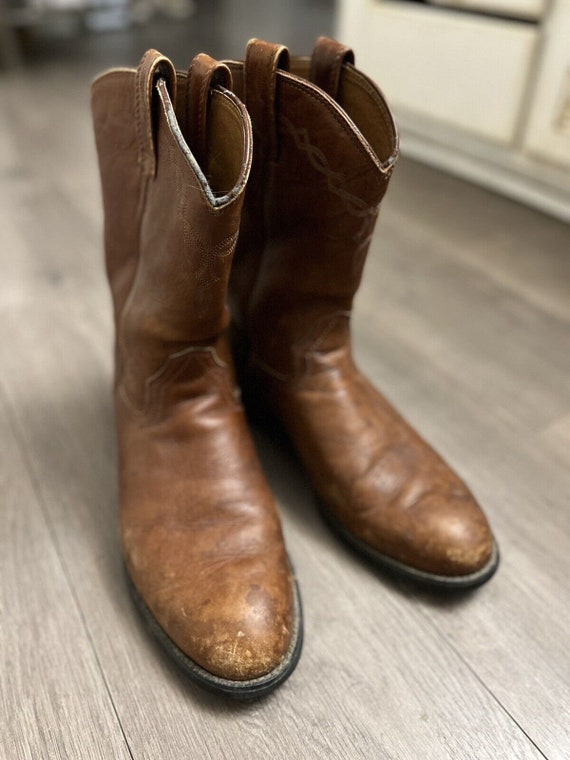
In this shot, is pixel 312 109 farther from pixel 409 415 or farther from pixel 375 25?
pixel 375 25

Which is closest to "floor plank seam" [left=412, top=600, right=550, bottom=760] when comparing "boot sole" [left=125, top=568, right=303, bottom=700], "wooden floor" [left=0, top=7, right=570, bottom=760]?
"wooden floor" [left=0, top=7, right=570, bottom=760]

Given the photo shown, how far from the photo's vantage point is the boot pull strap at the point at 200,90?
1.69 feet

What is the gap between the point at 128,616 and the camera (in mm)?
615

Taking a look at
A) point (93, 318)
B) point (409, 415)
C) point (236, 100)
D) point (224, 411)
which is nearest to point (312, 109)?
point (236, 100)

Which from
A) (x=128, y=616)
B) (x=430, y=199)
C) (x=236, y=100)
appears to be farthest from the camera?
(x=430, y=199)

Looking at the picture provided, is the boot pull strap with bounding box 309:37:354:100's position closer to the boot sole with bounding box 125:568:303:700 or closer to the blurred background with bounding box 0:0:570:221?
the boot sole with bounding box 125:568:303:700

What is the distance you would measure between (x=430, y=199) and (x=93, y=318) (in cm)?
89

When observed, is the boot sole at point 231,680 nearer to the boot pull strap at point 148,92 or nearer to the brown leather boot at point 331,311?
the brown leather boot at point 331,311

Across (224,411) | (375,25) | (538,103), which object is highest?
(375,25)

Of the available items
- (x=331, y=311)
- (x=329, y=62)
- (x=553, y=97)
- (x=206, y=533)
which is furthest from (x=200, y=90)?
(x=553, y=97)

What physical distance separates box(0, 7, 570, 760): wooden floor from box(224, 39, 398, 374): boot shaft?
0.70 feet

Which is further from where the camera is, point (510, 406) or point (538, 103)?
point (538, 103)

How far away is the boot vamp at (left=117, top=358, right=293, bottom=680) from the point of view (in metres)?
0.53

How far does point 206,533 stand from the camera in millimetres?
595
